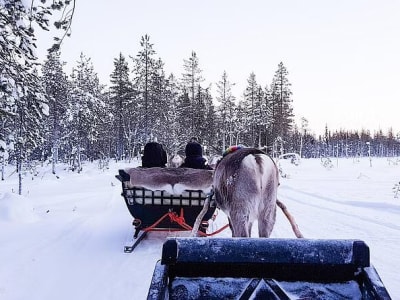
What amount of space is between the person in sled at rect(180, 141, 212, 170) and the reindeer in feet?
11.2

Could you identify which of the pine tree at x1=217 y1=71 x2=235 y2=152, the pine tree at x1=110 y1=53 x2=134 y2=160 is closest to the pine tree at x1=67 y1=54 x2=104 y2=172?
the pine tree at x1=110 y1=53 x2=134 y2=160

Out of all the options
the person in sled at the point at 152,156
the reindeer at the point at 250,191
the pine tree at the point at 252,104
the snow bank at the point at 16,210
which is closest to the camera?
the reindeer at the point at 250,191

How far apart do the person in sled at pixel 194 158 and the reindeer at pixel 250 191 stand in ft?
11.2

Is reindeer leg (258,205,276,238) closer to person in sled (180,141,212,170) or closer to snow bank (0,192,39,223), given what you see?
person in sled (180,141,212,170)

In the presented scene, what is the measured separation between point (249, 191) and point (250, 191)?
0.04ft

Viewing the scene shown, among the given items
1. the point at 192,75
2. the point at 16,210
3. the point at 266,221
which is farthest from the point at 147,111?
the point at 266,221


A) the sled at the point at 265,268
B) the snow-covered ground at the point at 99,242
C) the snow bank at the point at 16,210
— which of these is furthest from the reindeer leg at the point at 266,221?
the snow bank at the point at 16,210

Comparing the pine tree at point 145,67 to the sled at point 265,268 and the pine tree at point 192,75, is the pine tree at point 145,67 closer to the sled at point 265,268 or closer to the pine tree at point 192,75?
the pine tree at point 192,75

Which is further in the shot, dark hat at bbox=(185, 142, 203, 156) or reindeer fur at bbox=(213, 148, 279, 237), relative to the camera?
dark hat at bbox=(185, 142, 203, 156)

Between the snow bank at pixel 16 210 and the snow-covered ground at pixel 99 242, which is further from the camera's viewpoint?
the snow bank at pixel 16 210

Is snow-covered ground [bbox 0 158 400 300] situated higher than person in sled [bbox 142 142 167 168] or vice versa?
person in sled [bbox 142 142 167 168]

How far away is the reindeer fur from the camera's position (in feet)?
12.6

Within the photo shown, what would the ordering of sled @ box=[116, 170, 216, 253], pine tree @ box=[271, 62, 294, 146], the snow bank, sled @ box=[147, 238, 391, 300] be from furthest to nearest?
pine tree @ box=[271, 62, 294, 146], the snow bank, sled @ box=[116, 170, 216, 253], sled @ box=[147, 238, 391, 300]

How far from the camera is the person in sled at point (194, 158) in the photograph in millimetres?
7551
